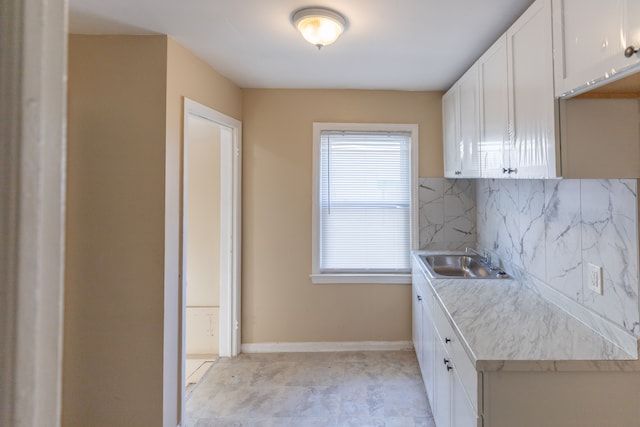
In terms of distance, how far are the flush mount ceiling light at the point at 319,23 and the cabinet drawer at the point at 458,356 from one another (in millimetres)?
1674

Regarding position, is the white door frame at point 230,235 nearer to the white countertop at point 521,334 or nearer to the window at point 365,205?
the window at point 365,205

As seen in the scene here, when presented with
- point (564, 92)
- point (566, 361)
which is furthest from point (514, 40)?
point (566, 361)

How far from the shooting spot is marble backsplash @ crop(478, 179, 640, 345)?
4.05 feet

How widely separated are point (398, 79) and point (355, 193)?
3.53ft

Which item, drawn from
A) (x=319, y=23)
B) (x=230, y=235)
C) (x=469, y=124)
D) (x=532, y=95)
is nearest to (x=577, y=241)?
(x=532, y=95)

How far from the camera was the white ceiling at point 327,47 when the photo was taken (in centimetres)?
168

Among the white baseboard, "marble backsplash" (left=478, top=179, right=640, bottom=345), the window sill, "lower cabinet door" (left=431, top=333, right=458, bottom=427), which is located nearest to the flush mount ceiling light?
"marble backsplash" (left=478, top=179, right=640, bottom=345)

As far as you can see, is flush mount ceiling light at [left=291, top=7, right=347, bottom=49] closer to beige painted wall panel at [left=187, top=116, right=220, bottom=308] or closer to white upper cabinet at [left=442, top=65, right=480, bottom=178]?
white upper cabinet at [left=442, top=65, right=480, bottom=178]

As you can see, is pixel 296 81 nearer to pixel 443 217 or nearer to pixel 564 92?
pixel 443 217

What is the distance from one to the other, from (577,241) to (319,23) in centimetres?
173

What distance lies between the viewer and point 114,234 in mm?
1971

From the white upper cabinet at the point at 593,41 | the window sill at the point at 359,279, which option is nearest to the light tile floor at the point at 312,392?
the window sill at the point at 359,279

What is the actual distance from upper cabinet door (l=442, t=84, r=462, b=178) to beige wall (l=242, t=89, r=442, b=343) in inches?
4.9

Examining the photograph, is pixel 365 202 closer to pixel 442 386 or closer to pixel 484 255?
pixel 484 255
